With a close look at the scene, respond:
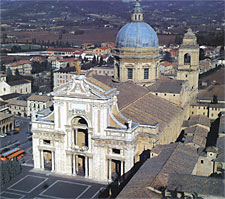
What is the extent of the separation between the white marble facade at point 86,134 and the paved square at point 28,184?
7.20 feet

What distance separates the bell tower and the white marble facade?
919 inches

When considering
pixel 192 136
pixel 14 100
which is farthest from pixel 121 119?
pixel 14 100

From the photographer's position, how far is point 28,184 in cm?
4138

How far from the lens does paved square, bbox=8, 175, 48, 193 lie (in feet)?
133

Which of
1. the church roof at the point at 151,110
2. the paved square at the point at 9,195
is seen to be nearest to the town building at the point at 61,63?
the church roof at the point at 151,110

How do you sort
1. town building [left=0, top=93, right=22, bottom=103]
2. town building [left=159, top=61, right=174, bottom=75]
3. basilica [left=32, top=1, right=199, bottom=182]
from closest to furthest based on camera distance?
basilica [left=32, top=1, right=199, bottom=182] < town building [left=0, top=93, right=22, bottom=103] < town building [left=159, top=61, right=174, bottom=75]

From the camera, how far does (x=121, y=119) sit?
1625 inches

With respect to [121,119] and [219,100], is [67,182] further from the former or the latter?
[219,100]

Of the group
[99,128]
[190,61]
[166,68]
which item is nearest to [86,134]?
[99,128]

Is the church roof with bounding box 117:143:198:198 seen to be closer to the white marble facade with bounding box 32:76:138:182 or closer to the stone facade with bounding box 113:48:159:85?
the white marble facade with bounding box 32:76:138:182

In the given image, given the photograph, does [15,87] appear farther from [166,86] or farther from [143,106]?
[143,106]

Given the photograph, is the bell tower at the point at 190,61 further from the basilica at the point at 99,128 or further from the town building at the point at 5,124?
the town building at the point at 5,124

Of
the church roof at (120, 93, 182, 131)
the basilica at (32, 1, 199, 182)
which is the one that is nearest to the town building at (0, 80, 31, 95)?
the basilica at (32, 1, 199, 182)

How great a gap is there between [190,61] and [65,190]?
106 feet
